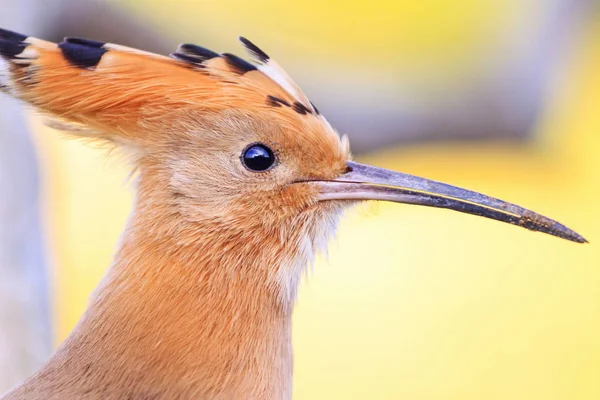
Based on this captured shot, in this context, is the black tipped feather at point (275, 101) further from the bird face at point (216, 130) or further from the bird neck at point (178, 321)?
the bird neck at point (178, 321)

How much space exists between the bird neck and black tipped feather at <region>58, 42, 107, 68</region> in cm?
18

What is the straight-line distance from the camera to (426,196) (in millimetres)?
993

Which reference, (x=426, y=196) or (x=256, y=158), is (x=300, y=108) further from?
(x=426, y=196)

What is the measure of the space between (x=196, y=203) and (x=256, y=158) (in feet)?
0.32

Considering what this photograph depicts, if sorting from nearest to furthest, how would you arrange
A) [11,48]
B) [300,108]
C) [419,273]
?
[11,48] → [300,108] → [419,273]

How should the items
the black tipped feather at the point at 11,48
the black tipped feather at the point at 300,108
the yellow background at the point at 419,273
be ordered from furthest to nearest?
the yellow background at the point at 419,273 < the black tipped feather at the point at 300,108 < the black tipped feather at the point at 11,48

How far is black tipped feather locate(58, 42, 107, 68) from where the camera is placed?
2.89 ft

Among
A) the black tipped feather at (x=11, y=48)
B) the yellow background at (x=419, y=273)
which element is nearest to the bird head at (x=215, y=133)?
the black tipped feather at (x=11, y=48)

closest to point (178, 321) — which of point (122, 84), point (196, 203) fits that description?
point (196, 203)

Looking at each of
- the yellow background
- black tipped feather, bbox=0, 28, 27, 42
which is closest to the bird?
black tipped feather, bbox=0, 28, 27, 42

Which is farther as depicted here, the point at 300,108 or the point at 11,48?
the point at 300,108

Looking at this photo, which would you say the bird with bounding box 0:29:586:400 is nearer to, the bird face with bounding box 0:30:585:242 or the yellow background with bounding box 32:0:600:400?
the bird face with bounding box 0:30:585:242

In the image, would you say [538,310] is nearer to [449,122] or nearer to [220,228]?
[449,122]

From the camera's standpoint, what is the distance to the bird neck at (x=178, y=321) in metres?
0.89
